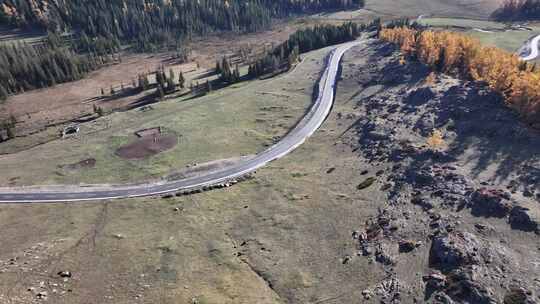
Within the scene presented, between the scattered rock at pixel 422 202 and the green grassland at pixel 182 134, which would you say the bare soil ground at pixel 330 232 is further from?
the green grassland at pixel 182 134

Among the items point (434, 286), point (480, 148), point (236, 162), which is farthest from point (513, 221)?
point (236, 162)

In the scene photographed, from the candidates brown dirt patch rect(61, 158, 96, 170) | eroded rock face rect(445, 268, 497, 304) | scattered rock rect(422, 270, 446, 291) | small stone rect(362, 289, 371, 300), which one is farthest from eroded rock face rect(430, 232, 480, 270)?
brown dirt patch rect(61, 158, 96, 170)

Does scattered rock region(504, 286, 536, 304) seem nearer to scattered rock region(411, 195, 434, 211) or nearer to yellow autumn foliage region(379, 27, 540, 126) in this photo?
scattered rock region(411, 195, 434, 211)

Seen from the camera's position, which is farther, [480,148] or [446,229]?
[480,148]

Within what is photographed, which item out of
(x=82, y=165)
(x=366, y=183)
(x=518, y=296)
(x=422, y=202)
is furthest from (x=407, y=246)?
(x=82, y=165)

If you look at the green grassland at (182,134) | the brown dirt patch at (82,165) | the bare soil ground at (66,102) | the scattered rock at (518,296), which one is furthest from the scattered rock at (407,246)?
the bare soil ground at (66,102)

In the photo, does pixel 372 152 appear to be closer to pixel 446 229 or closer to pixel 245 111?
pixel 446 229
